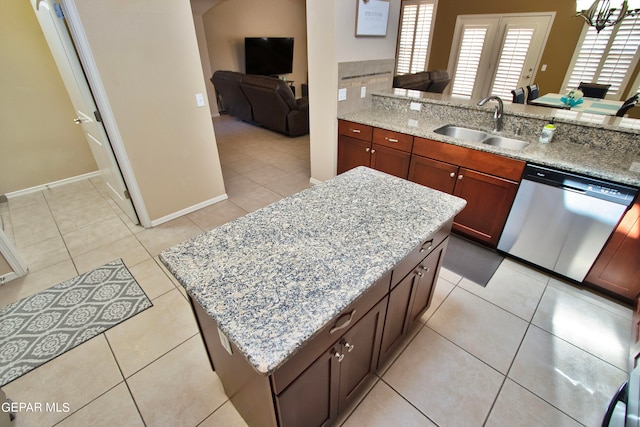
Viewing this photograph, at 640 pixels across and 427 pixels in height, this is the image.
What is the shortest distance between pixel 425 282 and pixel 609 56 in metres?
6.04

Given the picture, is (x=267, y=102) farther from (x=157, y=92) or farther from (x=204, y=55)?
(x=157, y=92)

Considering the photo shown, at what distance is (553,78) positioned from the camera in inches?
213

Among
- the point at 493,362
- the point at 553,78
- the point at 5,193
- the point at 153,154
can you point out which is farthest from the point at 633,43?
the point at 5,193

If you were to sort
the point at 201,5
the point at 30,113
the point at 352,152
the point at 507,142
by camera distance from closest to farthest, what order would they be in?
the point at 507,142 → the point at 352,152 → the point at 30,113 → the point at 201,5

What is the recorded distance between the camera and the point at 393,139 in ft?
8.74

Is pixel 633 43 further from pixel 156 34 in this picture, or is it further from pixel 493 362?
pixel 156 34

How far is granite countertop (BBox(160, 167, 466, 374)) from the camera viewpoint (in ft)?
2.63

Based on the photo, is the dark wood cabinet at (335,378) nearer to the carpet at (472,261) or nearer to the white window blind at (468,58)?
the carpet at (472,261)

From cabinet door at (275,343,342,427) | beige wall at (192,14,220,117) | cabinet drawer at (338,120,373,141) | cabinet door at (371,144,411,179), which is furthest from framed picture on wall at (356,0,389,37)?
beige wall at (192,14,220,117)

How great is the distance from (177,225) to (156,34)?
1.62 m

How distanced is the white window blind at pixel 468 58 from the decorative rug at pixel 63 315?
262 inches

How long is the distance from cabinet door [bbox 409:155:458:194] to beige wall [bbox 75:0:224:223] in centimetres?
200

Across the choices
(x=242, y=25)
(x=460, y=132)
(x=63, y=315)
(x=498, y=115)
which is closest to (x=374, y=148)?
(x=460, y=132)

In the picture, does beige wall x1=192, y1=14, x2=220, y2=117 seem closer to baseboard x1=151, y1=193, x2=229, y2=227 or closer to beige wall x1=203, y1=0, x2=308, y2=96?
beige wall x1=203, y1=0, x2=308, y2=96
